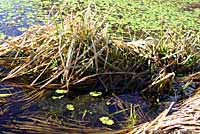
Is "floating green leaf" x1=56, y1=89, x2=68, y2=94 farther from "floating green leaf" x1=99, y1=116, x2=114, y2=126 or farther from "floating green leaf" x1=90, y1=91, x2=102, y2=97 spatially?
"floating green leaf" x1=99, y1=116, x2=114, y2=126

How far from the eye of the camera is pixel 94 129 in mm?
2908

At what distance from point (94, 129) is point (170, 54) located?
1369 millimetres

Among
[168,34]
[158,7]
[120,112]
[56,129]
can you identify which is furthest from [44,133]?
[158,7]

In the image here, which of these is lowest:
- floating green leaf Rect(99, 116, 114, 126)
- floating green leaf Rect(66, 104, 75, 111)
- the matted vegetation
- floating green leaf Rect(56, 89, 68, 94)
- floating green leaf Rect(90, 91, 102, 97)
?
floating green leaf Rect(99, 116, 114, 126)

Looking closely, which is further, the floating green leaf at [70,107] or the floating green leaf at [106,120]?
the floating green leaf at [70,107]

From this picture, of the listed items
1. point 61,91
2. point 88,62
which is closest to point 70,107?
point 61,91

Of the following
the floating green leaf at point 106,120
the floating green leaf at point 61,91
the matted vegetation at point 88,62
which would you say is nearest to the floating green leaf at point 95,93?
the matted vegetation at point 88,62

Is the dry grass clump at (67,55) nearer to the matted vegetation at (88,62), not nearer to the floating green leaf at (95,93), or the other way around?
the matted vegetation at (88,62)

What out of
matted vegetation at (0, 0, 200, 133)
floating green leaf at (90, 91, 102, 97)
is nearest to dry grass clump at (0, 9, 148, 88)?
matted vegetation at (0, 0, 200, 133)

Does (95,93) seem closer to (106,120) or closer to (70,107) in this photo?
(70,107)

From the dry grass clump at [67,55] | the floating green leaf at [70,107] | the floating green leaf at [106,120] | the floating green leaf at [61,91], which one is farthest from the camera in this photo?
the dry grass clump at [67,55]

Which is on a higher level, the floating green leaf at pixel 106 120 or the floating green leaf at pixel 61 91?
the floating green leaf at pixel 61 91

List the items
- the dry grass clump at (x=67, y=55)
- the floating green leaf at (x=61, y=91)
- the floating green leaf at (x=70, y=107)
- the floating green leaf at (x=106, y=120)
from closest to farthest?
1. the floating green leaf at (x=106, y=120)
2. the floating green leaf at (x=70, y=107)
3. the floating green leaf at (x=61, y=91)
4. the dry grass clump at (x=67, y=55)

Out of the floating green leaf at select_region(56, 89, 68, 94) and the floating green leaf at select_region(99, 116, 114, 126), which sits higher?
the floating green leaf at select_region(56, 89, 68, 94)
